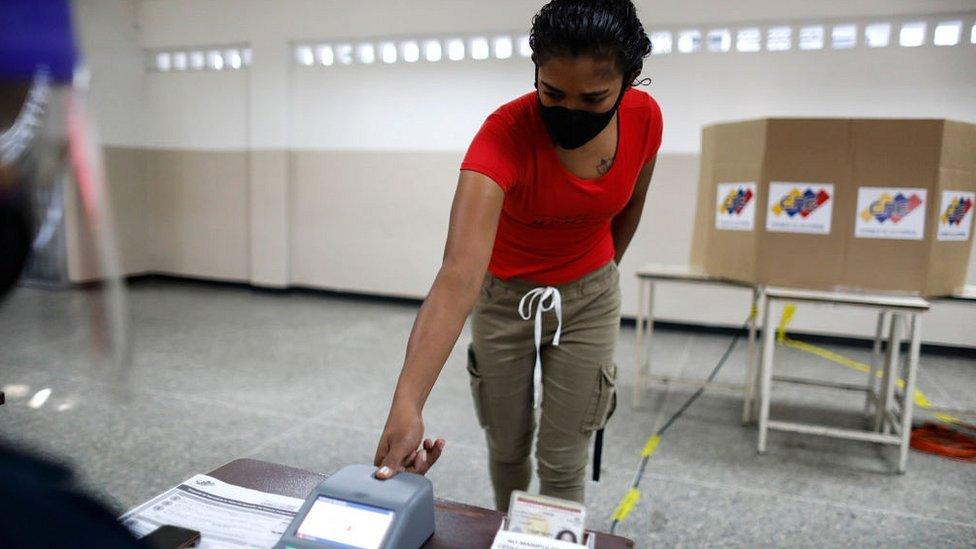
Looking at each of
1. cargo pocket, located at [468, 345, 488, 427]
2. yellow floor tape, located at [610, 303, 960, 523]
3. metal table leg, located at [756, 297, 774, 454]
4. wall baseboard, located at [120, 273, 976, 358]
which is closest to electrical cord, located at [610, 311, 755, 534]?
yellow floor tape, located at [610, 303, 960, 523]

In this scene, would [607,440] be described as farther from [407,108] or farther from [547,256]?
[407,108]

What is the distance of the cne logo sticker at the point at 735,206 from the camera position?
2.53 metres

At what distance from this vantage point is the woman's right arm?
0.83 meters

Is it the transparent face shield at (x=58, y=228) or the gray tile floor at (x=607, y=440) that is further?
the gray tile floor at (x=607, y=440)

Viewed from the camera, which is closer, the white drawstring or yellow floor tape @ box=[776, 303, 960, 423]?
the white drawstring

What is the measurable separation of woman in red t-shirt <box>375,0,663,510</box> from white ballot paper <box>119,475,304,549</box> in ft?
0.48

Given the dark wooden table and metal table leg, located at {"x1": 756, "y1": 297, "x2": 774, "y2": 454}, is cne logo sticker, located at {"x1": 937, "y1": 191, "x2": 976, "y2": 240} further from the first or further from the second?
the dark wooden table

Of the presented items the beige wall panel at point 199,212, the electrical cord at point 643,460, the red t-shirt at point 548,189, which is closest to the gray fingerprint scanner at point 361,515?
the red t-shirt at point 548,189

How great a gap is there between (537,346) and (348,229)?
4.36 m

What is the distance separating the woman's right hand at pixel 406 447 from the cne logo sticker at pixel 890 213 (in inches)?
89.0

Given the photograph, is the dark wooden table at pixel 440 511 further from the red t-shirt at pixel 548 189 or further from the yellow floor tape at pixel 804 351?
the yellow floor tape at pixel 804 351

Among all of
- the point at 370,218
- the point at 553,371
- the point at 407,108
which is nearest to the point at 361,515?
the point at 553,371

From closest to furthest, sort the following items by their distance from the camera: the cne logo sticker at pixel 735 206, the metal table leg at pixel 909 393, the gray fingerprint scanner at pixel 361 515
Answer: the gray fingerprint scanner at pixel 361 515 < the metal table leg at pixel 909 393 < the cne logo sticker at pixel 735 206

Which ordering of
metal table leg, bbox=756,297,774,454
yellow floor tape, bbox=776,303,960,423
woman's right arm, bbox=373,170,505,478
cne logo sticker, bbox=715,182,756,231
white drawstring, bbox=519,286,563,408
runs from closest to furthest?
1. woman's right arm, bbox=373,170,505,478
2. white drawstring, bbox=519,286,563,408
3. metal table leg, bbox=756,297,774,454
4. cne logo sticker, bbox=715,182,756,231
5. yellow floor tape, bbox=776,303,960,423
